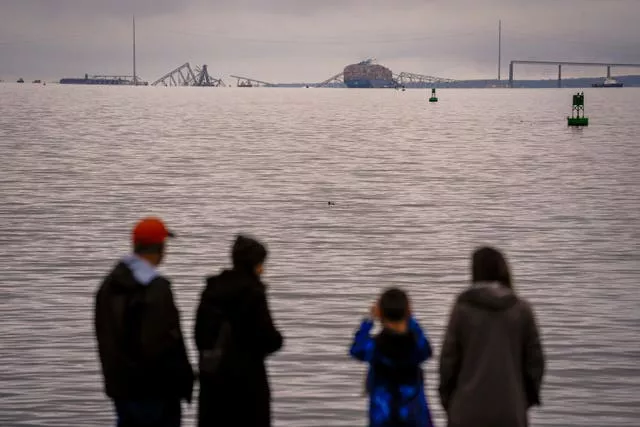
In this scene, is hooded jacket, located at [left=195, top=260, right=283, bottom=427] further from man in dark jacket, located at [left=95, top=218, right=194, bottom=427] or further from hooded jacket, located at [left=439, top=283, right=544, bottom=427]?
hooded jacket, located at [left=439, top=283, right=544, bottom=427]

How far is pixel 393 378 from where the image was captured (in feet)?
29.9

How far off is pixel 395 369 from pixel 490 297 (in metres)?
0.94

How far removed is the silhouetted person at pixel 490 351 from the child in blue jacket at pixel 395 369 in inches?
9.6

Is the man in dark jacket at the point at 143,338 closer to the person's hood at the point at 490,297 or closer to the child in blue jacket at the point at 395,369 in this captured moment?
the child in blue jacket at the point at 395,369

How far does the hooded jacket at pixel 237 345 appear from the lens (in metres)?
9.50

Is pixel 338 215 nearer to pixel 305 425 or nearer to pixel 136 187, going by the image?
pixel 136 187

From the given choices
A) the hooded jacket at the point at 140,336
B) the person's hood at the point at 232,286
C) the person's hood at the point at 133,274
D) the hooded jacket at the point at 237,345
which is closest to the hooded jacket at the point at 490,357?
the hooded jacket at the point at 237,345

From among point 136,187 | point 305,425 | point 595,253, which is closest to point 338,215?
point 595,253

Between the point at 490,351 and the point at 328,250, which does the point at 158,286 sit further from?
the point at 328,250

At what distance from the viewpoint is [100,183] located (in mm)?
56156

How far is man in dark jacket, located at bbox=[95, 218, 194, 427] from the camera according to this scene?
29.3ft

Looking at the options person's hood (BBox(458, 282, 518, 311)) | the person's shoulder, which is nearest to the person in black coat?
the person's shoulder

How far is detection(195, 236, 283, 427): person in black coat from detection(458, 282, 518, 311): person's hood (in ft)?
5.38

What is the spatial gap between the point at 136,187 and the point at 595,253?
2630 cm
